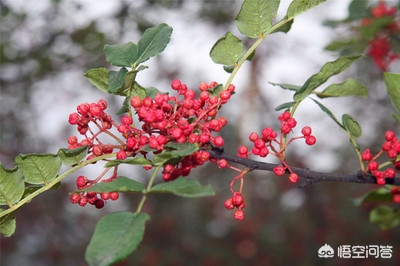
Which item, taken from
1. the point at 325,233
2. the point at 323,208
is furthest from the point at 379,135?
the point at 325,233

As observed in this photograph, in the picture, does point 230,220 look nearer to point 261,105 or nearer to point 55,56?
point 261,105

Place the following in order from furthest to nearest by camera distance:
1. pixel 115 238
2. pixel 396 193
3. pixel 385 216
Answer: pixel 385 216, pixel 396 193, pixel 115 238

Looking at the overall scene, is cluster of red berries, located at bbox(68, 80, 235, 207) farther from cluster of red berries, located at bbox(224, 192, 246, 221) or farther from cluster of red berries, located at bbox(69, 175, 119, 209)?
cluster of red berries, located at bbox(224, 192, 246, 221)

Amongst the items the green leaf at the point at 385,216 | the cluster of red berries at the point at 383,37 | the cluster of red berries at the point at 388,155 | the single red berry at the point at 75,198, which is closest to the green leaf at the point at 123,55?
the single red berry at the point at 75,198

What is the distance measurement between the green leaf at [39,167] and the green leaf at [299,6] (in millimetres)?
744

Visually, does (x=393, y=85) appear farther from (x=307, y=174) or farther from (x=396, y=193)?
(x=396, y=193)

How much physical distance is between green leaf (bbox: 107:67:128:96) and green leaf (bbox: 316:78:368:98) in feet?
2.22

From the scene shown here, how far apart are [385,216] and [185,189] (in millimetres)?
1419

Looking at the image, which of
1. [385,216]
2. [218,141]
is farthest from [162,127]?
[385,216]

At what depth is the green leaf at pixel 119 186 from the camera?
39.0 inches

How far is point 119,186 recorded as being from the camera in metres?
1.00

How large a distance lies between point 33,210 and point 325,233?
4.41 metres

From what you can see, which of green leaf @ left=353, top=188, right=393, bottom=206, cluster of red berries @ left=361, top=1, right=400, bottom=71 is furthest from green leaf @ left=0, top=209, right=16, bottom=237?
cluster of red berries @ left=361, top=1, right=400, bottom=71

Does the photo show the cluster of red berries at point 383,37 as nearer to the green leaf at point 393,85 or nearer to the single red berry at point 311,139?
the green leaf at point 393,85
